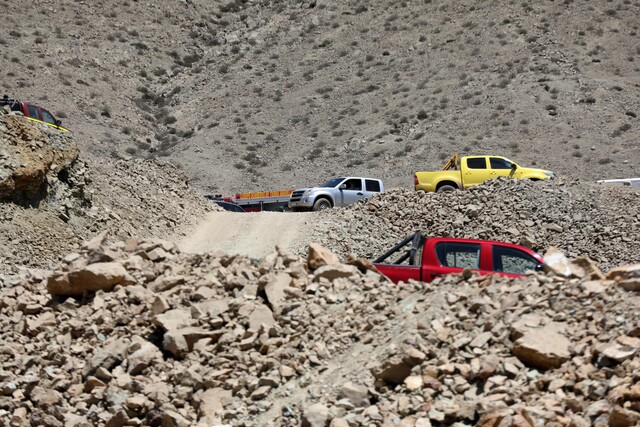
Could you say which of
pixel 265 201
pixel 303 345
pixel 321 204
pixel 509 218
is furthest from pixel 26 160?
pixel 265 201

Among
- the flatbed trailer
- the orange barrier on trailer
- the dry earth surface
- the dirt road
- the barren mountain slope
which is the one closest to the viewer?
the dry earth surface

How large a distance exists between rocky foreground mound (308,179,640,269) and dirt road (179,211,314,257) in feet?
2.39

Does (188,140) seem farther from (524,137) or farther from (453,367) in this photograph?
(453,367)

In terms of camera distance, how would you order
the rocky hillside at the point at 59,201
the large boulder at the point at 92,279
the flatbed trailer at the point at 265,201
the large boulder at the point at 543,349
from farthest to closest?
the flatbed trailer at the point at 265,201
the rocky hillside at the point at 59,201
the large boulder at the point at 92,279
the large boulder at the point at 543,349

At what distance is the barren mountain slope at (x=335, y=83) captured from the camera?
42688mm

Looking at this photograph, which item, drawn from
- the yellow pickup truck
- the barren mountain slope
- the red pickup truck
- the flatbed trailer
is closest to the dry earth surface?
the barren mountain slope

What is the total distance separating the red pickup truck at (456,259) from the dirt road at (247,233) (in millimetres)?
9864

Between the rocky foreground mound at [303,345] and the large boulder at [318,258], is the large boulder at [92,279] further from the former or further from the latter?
the large boulder at [318,258]

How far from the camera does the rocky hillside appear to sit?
1909 cm

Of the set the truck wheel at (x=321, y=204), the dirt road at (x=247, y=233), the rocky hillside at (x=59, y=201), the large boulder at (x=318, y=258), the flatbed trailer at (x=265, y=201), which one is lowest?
the flatbed trailer at (x=265, y=201)

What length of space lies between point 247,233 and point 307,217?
219cm

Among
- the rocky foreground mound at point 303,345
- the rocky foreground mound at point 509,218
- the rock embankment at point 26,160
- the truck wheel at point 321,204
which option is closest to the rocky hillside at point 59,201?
the rock embankment at point 26,160

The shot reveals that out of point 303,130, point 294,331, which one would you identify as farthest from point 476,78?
point 294,331

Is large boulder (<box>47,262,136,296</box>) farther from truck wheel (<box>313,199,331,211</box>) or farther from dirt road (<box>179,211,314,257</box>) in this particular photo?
truck wheel (<box>313,199,331,211</box>)
